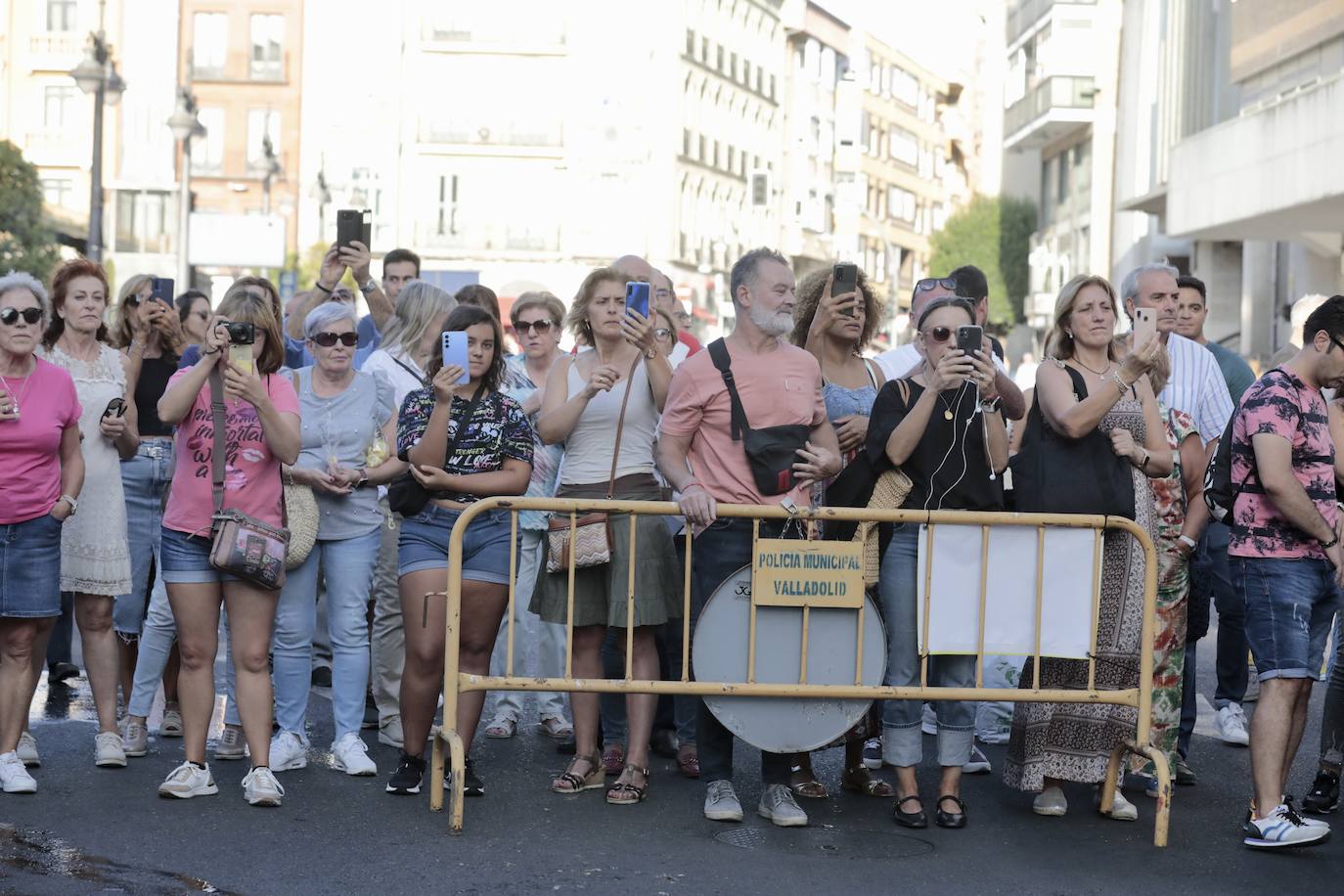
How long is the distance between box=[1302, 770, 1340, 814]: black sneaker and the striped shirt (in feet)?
5.78

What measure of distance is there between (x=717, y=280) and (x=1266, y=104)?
48471mm

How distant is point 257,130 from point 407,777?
70038 millimetres

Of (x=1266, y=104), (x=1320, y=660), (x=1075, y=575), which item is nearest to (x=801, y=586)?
(x=1075, y=575)

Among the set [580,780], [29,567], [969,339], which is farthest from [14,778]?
[969,339]

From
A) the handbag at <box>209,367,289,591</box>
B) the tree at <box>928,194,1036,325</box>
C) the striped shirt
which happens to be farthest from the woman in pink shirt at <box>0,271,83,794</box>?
the tree at <box>928,194,1036,325</box>

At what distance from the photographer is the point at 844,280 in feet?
27.7

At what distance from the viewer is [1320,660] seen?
25.6 ft

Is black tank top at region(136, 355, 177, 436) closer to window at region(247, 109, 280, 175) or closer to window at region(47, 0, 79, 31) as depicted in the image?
window at region(247, 109, 280, 175)

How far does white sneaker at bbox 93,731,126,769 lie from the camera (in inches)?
332

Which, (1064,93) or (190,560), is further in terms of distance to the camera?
(1064,93)

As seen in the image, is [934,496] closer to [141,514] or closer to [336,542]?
[336,542]

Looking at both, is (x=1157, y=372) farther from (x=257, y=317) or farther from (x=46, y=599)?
(x=46, y=599)

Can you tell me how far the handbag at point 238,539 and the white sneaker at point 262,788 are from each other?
71 cm

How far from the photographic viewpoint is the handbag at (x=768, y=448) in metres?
7.73
